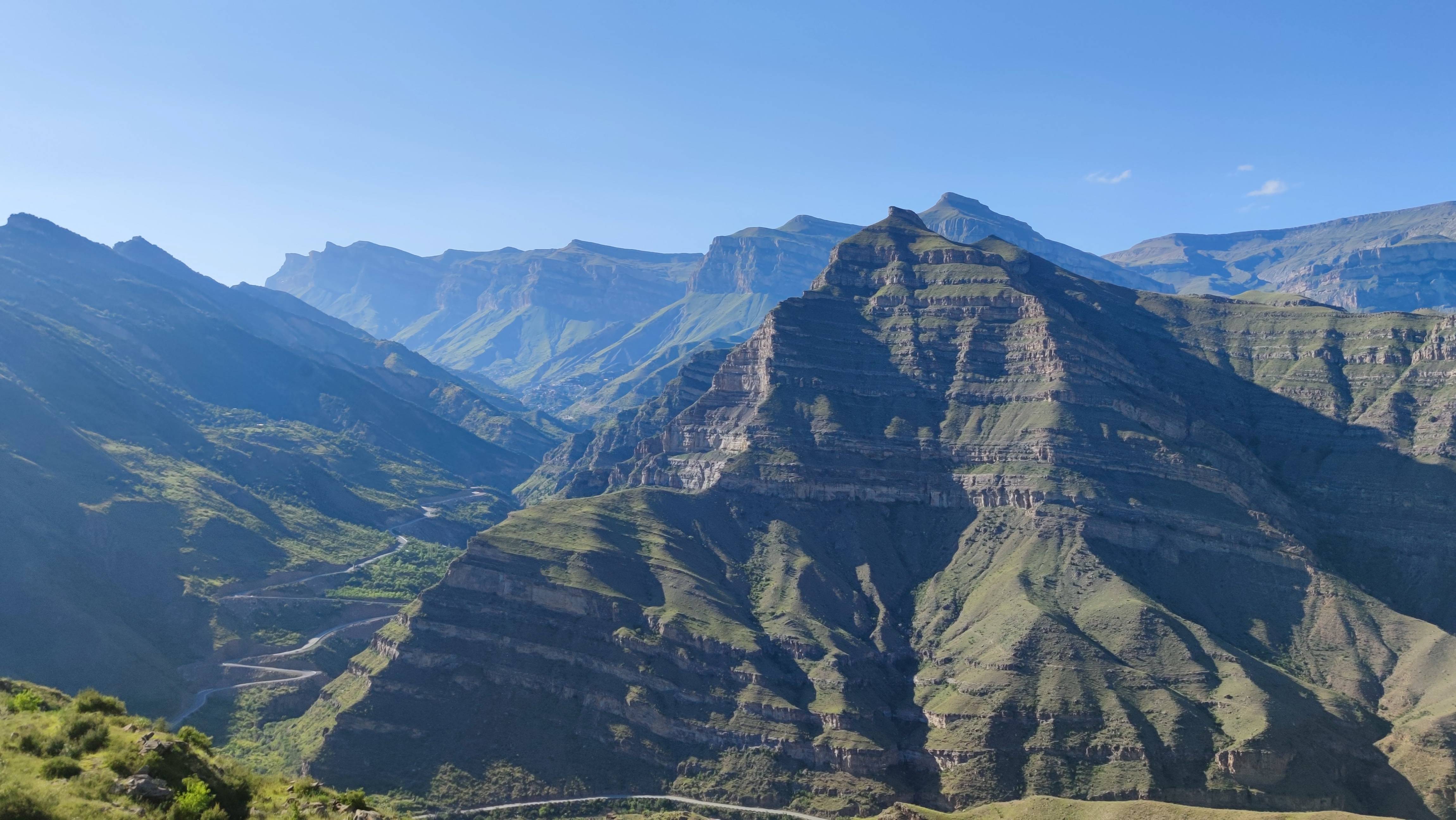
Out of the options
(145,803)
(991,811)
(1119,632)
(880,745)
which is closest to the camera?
(145,803)

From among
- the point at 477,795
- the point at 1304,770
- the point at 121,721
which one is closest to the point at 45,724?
the point at 121,721

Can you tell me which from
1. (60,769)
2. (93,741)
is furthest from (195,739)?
(60,769)

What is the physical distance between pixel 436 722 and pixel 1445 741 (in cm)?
15264

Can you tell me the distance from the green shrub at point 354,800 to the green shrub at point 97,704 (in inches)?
480

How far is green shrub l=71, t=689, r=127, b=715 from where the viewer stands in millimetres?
56531

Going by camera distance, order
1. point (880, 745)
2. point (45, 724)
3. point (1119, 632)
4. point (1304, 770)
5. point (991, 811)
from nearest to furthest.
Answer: point (45, 724) → point (991, 811) → point (1304, 770) → point (880, 745) → point (1119, 632)

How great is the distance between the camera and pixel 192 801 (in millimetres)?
46438

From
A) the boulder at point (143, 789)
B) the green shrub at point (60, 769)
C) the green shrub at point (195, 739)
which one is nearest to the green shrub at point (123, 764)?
the boulder at point (143, 789)

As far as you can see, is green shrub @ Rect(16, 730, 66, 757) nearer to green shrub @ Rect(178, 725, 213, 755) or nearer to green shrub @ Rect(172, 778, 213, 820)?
green shrub @ Rect(172, 778, 213, 820)

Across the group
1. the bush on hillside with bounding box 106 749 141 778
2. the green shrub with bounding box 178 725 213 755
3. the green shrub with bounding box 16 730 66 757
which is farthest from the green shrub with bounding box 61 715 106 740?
the green shrub with bounding box 178 725 213 755

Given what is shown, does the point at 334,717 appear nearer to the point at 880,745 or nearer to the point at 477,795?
the point at 477,795

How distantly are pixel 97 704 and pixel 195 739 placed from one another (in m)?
5.69

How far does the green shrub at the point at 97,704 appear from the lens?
5653 cm

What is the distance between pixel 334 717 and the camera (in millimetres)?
180875
